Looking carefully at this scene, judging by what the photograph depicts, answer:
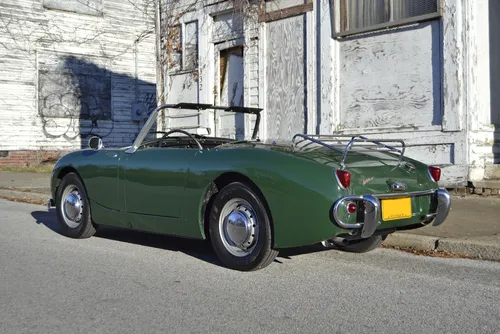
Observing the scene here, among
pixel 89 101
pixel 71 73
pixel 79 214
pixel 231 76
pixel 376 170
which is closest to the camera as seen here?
pixel 376 170

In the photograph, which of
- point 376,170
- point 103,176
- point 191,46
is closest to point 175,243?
point 103,176

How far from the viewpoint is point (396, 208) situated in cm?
476

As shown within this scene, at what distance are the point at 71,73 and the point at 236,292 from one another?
67.2ft

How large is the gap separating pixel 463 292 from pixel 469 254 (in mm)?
1373

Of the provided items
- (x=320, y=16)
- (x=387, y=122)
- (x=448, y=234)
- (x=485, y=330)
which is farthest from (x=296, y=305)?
(x=320, y=16)

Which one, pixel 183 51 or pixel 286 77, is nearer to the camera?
pixel 286 77

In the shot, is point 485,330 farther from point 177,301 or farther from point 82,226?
point 82,226

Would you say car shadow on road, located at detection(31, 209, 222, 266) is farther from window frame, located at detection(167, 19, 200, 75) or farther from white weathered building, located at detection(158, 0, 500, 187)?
window frame, located at detection(167, 19, 200, 75)

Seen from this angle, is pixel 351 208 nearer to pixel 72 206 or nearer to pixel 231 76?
pixel 72 206

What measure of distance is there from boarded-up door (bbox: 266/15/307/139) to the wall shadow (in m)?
13.0

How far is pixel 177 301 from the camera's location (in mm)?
4164

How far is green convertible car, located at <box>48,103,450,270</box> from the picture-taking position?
14.8 ft

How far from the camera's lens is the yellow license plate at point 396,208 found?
4684 mm

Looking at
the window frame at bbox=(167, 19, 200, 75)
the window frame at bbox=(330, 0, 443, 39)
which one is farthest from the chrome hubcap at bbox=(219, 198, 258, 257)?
the window frame at bbox=(167, 19, 200, 75)
